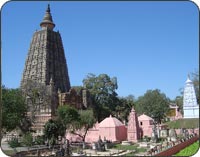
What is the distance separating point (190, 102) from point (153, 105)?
5.09 metres

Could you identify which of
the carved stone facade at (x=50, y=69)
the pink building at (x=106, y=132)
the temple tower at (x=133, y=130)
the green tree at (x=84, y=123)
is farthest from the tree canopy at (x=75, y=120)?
the carved stone facade at (x=50, y=69)

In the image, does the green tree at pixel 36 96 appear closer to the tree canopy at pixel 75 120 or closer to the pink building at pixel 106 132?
the tree canopy at pixel 75 120

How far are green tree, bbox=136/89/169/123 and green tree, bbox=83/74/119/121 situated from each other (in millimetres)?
3995

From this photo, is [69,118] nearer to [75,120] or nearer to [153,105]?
[75,120]

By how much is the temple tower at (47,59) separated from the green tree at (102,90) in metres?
4.85

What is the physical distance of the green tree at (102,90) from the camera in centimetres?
3803

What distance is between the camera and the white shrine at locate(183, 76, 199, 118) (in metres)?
36.5

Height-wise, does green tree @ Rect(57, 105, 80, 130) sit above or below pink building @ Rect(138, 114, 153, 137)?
above

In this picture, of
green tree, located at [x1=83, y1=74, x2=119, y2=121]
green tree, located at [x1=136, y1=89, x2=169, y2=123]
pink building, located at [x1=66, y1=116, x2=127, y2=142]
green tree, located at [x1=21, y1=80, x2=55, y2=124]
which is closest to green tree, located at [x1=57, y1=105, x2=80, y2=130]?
pink building, located at [x1=66, y1=116, x2=127, y2=142]

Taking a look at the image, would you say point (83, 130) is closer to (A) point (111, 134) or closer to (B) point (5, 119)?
(A) point (111, 134)

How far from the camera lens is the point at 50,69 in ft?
108

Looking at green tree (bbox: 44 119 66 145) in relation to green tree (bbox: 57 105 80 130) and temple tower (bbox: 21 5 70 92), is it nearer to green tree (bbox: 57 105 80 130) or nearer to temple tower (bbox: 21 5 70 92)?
green tree (bbox: 57 105 80 130)

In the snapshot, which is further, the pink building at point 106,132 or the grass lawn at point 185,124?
the grass lawn at point 185,124

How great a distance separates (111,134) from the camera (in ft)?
77.0
